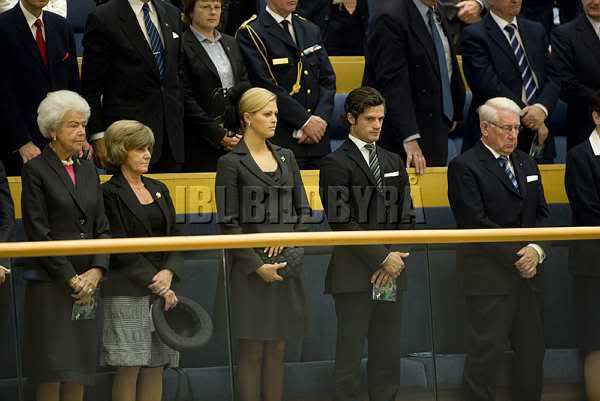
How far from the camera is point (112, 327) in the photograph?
5.06m

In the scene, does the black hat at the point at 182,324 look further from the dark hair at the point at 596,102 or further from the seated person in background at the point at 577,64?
the seated person in background at the point at 577,64

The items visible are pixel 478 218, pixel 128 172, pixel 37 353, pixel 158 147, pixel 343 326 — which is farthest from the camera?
pixel 158 147

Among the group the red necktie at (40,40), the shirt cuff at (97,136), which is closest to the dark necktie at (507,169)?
the shirt cuff at (97,136)

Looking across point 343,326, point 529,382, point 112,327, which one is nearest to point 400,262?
point 343,326

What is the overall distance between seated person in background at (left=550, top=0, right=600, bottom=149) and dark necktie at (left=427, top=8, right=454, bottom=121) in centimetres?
68

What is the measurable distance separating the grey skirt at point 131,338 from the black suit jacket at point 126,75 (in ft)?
5.83

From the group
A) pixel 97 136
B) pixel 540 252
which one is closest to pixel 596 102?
pixel 540 252

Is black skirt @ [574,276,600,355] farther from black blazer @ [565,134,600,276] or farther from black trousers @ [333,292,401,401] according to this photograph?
black blazer @ [565,134,600,276]

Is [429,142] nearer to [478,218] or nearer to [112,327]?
[478,218]

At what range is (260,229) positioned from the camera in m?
5.82

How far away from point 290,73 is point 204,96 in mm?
539

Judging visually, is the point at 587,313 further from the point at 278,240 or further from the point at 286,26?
the point at 286,26

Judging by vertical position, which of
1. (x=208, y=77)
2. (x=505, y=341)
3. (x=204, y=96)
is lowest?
(x=505, y=341)

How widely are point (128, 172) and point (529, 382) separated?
6.81ft
